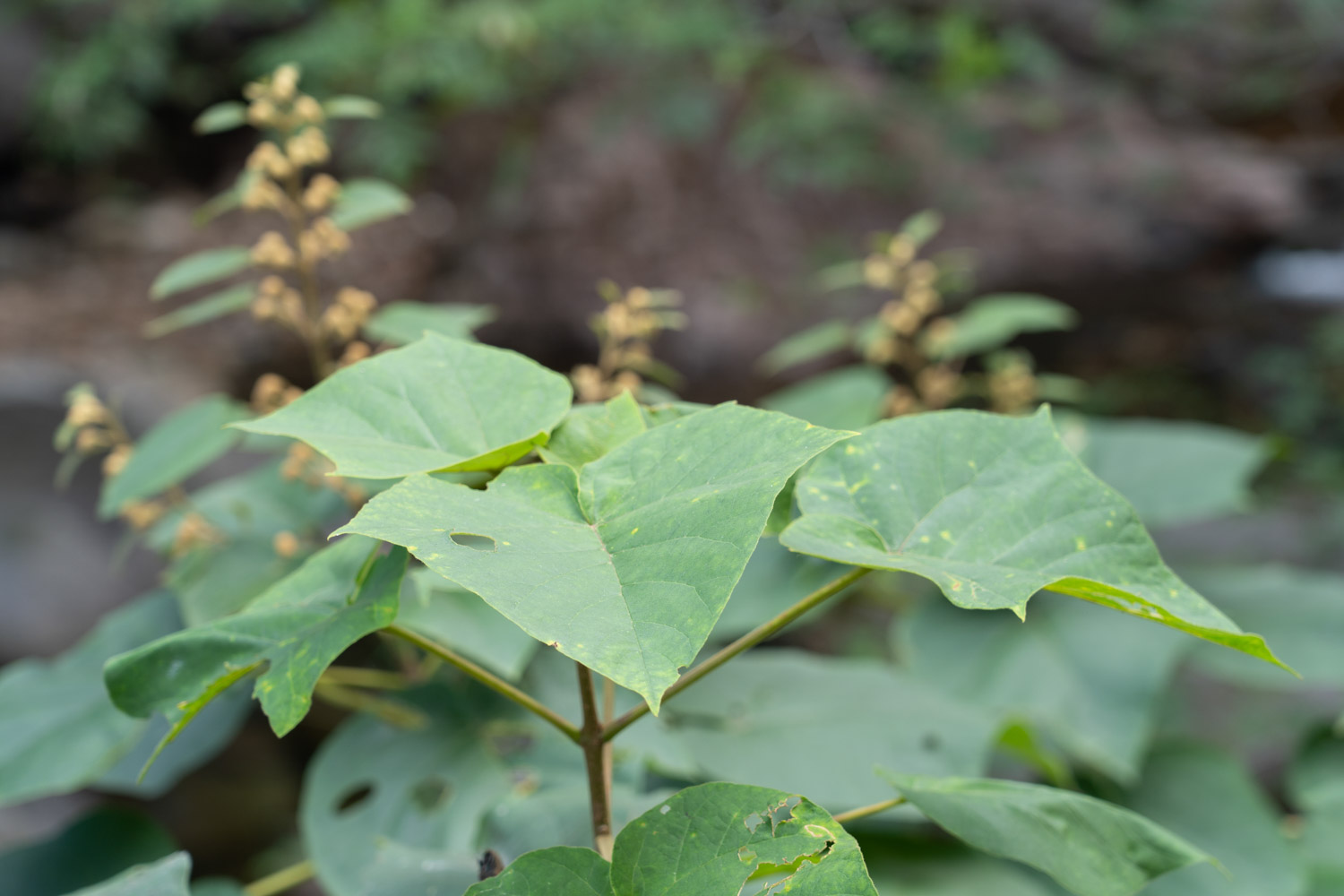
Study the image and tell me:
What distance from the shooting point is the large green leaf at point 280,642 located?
0.37m

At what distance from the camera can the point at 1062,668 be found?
1126 millimetres

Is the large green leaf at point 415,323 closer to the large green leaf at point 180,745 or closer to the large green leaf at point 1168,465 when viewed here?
the large green leaf at point 180,745

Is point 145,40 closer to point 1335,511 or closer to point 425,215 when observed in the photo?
point 425,215

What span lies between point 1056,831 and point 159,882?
0.44 meters

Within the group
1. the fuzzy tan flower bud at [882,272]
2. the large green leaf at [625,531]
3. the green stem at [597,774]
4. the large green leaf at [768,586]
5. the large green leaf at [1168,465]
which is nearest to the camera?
the large green leaf at [625,531]

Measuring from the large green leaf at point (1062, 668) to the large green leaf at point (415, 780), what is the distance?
1.98 feet

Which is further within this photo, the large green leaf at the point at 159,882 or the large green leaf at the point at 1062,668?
the large green leaf at the point at 1062,668

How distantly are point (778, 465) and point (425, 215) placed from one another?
282 centimetres

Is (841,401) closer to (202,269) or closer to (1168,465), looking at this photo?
(1168,465)

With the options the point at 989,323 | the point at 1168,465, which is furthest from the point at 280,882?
the point at 1168,465

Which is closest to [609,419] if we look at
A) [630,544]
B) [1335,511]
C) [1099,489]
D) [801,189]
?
[630,544]

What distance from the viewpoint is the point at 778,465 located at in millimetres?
325

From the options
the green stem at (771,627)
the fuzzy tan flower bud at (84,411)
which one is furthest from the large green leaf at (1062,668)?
the fuzzy tan flower bud at (84,411)

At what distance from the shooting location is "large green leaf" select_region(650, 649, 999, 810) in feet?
2.60
